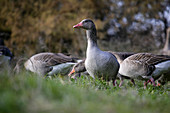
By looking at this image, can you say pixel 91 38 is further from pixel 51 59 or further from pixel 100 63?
pixel 51 59

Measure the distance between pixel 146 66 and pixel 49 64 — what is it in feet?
10.5

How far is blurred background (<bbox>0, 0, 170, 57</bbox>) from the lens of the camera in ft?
48.6

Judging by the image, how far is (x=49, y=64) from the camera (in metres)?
6.68

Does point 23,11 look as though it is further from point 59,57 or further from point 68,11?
point 59,57

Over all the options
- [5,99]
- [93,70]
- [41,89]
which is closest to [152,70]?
[93,70]

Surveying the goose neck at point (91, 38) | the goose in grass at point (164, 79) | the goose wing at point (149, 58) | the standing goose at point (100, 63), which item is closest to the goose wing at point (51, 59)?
the goose neck at point (91, 38)

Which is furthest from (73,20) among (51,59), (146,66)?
(146,66)

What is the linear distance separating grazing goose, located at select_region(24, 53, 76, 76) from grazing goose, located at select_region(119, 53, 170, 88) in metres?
2.17

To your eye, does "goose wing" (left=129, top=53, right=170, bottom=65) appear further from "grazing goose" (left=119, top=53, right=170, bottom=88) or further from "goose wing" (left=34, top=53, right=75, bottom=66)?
"goose wing" (left=34, top=53, right=75, bottom=66)

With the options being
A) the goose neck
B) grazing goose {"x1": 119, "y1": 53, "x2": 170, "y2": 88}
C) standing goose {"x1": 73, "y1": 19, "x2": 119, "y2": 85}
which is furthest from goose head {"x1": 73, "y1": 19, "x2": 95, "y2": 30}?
grazing goose {"x1": 119, "y1": 53, "x2": 170, "y2": 88}

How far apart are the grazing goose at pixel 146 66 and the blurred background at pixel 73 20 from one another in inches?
353

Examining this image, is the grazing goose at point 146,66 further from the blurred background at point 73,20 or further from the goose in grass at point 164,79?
the blurred background at point 73,20

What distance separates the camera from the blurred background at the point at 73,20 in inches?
584

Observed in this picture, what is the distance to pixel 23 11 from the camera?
1625 cm
